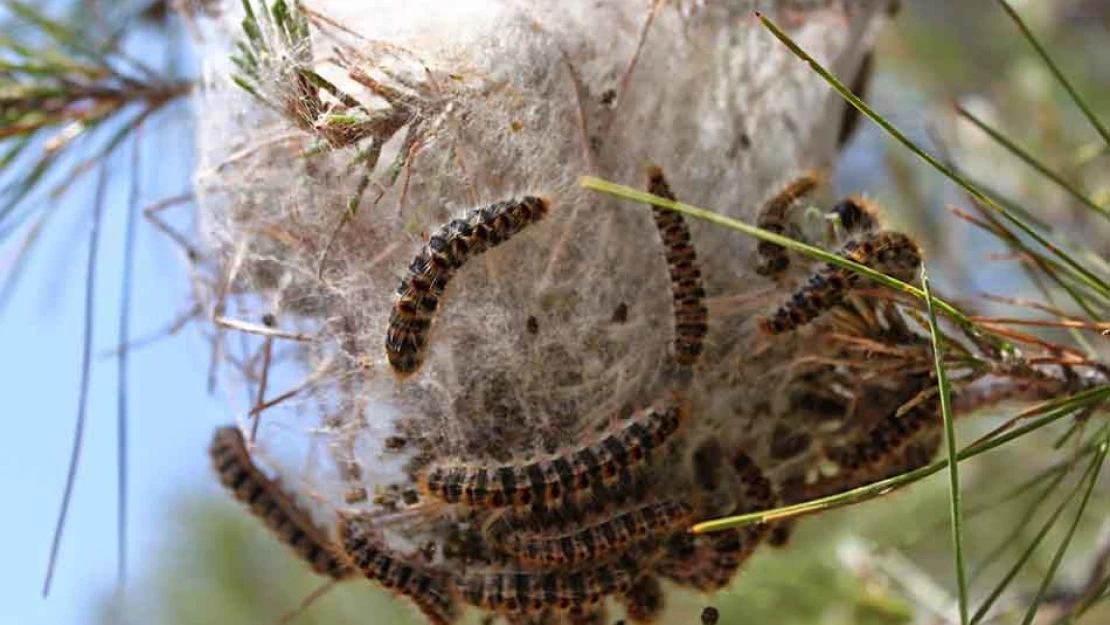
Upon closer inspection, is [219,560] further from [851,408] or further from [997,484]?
[851,408]

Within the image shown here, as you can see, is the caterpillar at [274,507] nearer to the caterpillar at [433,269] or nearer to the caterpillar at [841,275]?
the caterpillar at [433,269]

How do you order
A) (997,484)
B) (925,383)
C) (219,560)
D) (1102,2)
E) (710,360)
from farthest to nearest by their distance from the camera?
(219,560) < (1102,2) < (997,484) < (710,360) < (925,383)

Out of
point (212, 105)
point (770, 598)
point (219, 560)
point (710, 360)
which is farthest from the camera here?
point (219, 560)

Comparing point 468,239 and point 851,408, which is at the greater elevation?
point 468,239

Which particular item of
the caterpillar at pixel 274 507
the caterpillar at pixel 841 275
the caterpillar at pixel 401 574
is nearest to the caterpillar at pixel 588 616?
the caterpillar at pixel 401 574

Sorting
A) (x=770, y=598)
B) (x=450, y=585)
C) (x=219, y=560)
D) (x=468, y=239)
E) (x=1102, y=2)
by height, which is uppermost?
(x=1102, y=2)

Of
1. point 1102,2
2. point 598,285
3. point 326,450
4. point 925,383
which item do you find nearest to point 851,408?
point 925,383

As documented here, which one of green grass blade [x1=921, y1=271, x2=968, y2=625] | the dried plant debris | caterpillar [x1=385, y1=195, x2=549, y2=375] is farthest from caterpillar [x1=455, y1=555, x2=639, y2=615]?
green grass blade [x1=921, y1=271, x2=968, y2=625]

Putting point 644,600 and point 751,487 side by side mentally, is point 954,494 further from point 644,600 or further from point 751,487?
point 644,600

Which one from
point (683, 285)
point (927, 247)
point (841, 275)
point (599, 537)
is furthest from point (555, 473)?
point (927, 247)
